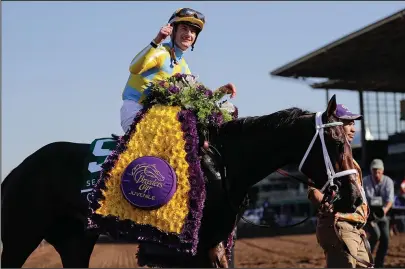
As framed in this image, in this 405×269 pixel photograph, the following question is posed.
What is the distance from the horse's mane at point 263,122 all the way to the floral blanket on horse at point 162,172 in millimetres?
123

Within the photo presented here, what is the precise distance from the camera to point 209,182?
176 inches

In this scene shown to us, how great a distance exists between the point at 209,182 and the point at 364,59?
19130 mm

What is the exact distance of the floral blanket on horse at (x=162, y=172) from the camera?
14.4 feet

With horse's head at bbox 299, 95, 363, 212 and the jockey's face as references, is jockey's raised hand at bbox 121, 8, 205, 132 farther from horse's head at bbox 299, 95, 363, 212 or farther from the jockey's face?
horse's head at bbox 299, 95, 363, 212

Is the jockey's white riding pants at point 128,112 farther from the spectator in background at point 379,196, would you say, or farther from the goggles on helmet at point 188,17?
the spectator in background at point 379,196

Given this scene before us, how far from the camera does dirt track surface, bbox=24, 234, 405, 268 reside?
12703mm

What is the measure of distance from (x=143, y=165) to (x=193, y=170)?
36 centimetres

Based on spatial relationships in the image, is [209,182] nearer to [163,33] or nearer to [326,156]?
[326,156]

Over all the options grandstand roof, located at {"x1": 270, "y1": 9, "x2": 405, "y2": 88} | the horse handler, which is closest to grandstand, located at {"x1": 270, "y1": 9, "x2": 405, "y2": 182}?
grandstand roof, located at {"x1": 270, "y1": 9, "x2": 405, "y2": 88}

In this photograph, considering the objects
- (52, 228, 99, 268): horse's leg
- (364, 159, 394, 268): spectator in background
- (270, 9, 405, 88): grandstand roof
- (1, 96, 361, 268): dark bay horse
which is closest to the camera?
(1, 96, 361, 268): dark bay horse

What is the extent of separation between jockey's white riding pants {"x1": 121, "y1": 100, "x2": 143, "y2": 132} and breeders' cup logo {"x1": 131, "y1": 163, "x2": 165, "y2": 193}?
0.54 metres

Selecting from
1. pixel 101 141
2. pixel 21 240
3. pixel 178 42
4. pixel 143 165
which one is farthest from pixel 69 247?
pixel 178 42

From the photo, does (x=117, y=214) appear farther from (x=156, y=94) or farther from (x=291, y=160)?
(x=291, y=160)

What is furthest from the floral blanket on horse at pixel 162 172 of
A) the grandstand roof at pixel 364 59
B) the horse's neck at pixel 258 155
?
the grandstand roof at pixel 364 59
